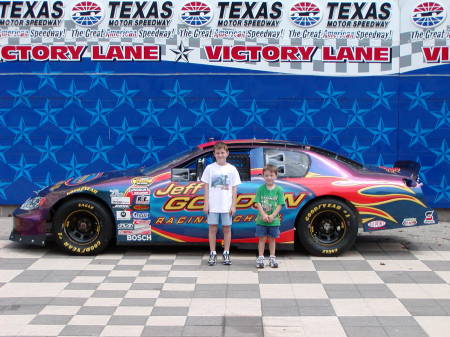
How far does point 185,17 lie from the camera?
11094 mm

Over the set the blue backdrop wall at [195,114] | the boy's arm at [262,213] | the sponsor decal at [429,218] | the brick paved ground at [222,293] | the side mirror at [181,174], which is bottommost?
the brick paved ground at [222,293]

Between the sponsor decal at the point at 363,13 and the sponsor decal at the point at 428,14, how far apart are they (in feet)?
1.43

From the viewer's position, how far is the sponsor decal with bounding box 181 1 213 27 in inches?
436

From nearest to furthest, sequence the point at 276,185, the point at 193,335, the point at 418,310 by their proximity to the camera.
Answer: the point at 193,335
the point at 418,310
the point at 276,185

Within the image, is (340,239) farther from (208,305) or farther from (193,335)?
(193,335)

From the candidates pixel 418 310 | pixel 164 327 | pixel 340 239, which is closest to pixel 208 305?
pixel 164 327

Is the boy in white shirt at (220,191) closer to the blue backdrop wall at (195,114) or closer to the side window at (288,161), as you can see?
the side window at (288,161)

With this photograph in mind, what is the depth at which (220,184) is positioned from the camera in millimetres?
7922

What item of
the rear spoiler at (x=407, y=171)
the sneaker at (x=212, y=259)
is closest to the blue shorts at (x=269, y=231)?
the sneaker at (x=212, y=259)

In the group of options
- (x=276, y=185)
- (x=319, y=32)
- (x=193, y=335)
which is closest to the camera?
(x=193, y=335)

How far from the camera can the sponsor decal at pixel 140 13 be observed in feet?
36.3

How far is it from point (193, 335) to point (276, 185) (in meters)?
2.84

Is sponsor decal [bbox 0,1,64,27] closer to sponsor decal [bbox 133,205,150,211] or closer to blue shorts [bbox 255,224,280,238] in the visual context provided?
sponsor decal [bbox 133,205,150,211]

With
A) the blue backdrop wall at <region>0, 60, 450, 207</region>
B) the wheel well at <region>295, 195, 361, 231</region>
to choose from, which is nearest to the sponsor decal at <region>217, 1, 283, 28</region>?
the blue backdrop wall at <region>0, 60, 450, 207</region>
